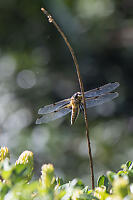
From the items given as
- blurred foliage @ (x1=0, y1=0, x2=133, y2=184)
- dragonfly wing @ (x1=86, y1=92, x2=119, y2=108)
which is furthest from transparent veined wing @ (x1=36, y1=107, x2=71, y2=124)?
blurred foliage @ (x1=0, y1=0, x2=133, y2=184)

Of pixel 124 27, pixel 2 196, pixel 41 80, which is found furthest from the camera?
pixel 124 27

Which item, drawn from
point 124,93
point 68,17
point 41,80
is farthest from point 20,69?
point 124,93

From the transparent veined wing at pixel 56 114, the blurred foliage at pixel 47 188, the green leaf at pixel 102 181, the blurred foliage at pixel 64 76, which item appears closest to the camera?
the blurred foliage at pixel 47 188

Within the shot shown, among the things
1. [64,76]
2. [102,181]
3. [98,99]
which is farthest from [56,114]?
[64,76]

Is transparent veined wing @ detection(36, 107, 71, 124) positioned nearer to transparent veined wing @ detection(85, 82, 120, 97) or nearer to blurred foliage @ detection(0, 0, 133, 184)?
transparent veined wing @ detection(85, 82, 120, 97)

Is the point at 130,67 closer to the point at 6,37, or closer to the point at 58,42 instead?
the point at 58,42

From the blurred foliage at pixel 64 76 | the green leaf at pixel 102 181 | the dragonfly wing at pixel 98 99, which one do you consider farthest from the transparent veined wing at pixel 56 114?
the blurred foliage at pixel 64 76

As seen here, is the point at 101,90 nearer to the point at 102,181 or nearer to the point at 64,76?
the point at 102,181

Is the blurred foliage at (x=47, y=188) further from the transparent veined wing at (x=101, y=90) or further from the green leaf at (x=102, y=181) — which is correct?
the transparent veined wing at (x=101, y=90)
